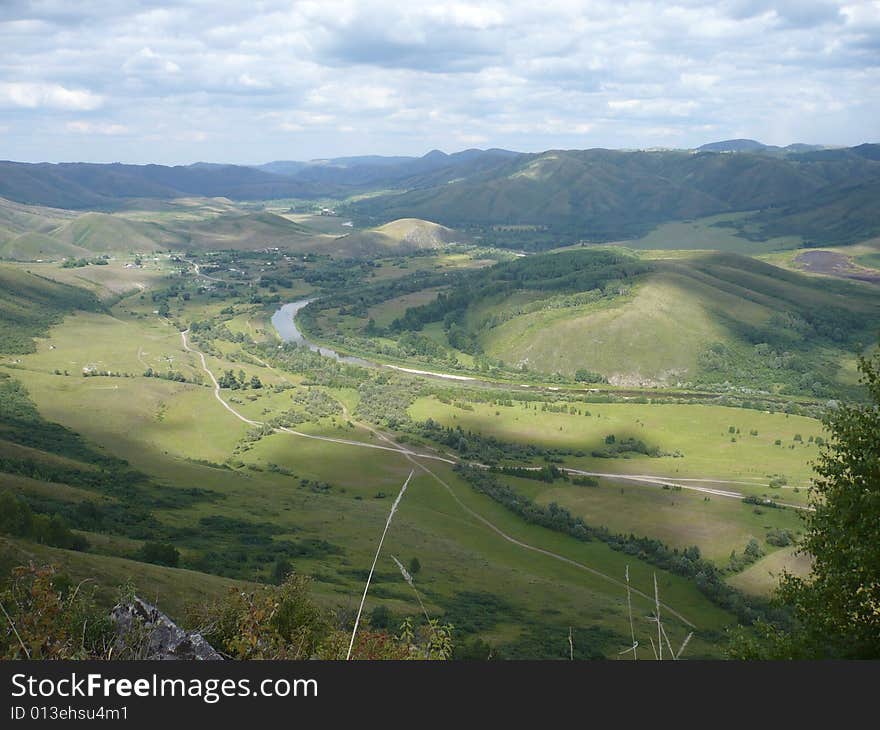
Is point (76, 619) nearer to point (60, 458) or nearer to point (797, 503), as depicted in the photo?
point (60, 458)

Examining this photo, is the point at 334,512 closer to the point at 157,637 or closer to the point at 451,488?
the point at 451,488

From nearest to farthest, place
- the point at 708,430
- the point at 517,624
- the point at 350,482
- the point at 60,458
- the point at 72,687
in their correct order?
the point at 72,687
the point at 517,624
the point at 60,458
the point at 350,482
the point at 708,430

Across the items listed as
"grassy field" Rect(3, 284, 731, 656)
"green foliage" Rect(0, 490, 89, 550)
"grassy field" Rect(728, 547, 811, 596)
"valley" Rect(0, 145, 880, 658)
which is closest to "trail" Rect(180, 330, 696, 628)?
"valley" Rect(0, 145, 880, 658)

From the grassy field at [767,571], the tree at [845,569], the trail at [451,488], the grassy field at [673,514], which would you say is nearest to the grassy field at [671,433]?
the grassy field at [673,514]

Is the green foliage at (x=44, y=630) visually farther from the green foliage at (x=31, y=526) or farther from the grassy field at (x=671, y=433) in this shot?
the grassy field at (x=671, y=433)

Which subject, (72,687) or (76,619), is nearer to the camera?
(72,687)

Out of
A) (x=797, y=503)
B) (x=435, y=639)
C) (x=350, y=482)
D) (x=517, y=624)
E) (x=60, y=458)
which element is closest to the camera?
(x=435, y=639)

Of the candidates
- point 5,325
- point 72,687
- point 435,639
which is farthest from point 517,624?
point 5,325
